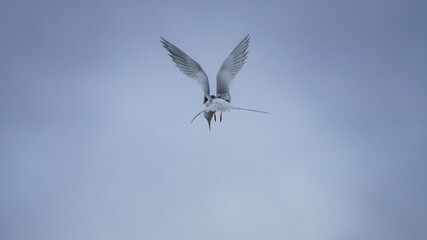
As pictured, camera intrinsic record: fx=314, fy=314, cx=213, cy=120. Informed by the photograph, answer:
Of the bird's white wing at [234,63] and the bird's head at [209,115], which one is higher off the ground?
the bird's white wing at [234,63]

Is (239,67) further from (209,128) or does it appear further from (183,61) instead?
(209,128)

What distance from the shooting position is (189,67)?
2818 mm

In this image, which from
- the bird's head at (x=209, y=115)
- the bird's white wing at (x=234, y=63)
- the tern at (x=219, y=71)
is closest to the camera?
the bird's head at (x=209, y=115)

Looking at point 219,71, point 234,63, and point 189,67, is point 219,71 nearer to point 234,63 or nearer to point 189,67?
point 234,63

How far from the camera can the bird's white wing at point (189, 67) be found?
9.03 ft

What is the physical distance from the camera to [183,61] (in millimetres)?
2807

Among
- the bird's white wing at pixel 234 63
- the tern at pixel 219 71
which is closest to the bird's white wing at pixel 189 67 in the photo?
the tern at pixel 219 71

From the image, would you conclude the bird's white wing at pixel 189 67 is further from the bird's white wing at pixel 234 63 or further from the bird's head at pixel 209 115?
the bird's head at pixel 209 115

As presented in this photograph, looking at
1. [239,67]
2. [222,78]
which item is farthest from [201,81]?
[239,67]

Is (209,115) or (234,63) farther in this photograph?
(234,63)

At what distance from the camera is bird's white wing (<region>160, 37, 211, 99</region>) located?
9.03ft

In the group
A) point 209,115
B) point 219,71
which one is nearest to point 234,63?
point 219,71

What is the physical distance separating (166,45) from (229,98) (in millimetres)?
718

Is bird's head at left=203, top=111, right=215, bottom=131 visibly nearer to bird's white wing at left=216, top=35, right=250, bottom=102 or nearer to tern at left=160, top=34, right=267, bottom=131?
tern at left=160, top=34, right=267, bottom=131
